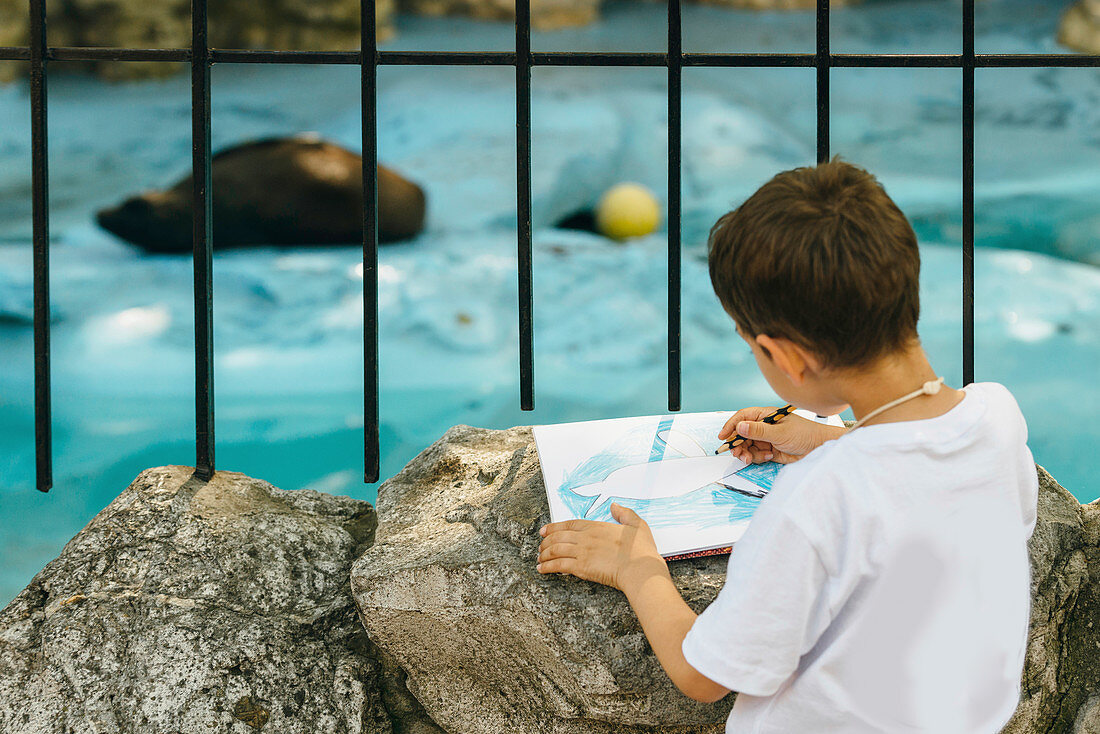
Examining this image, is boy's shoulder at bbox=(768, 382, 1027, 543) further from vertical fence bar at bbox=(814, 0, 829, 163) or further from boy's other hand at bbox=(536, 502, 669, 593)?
vertical fence bar at bbox=(814, 0, 829, 163)

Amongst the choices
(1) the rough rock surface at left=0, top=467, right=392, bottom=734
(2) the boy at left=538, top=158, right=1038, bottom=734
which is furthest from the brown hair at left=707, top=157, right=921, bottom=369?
(1) the rough rock surface at left=0, top=467, right=392, bottom=734

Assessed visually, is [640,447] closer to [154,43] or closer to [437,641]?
[437,641]

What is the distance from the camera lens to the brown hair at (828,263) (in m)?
A: 0.50

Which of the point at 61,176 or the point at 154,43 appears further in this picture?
the point at 61,176

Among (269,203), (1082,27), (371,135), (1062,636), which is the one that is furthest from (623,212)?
(1062,636)

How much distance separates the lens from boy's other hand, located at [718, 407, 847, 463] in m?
0.78

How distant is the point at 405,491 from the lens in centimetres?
89

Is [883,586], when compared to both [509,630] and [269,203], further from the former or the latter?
[269,203]

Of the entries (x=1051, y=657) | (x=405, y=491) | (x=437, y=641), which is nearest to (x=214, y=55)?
(x=405, y=491)

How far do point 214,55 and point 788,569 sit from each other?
76cm

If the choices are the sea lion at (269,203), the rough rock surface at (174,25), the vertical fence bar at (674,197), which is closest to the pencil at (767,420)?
the vertical fence bar at (674,197)

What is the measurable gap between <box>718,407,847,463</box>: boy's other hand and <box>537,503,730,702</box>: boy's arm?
6.7 inches

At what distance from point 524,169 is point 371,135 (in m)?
0.16

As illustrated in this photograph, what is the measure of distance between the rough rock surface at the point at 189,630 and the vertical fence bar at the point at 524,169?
11.2 inches
